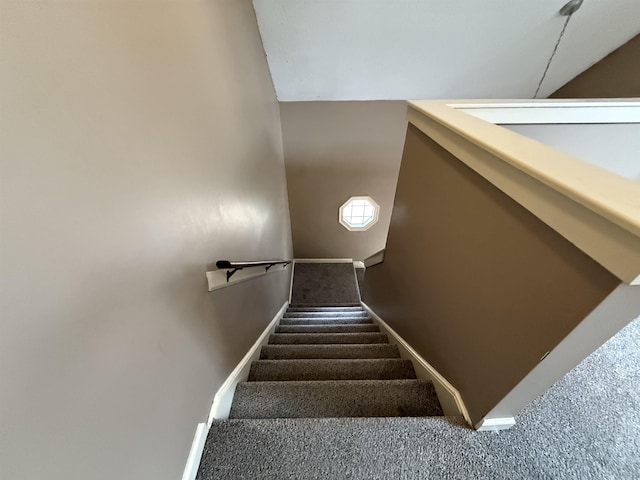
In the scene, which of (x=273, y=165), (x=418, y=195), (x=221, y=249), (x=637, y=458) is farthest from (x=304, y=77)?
(x=637, y=458)

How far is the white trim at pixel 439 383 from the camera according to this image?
3.29 ft

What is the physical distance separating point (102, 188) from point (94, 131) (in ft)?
0.37

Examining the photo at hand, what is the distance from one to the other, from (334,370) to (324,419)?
47 cm

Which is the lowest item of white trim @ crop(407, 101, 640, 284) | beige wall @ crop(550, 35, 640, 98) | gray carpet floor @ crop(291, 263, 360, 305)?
gray carpet floor @ crop(291, 263, 360, 305)

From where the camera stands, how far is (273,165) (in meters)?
2.83

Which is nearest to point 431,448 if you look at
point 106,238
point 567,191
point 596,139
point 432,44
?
point 567,191

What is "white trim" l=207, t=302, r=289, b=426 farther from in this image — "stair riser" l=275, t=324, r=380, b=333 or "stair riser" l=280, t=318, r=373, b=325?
"stair riser" l=280, t=318, r=373, b=325

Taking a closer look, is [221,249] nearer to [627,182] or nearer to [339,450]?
[339,450]

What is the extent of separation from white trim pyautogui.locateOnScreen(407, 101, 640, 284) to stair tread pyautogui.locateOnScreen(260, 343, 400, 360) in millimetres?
1298

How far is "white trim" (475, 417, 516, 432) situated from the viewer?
0.89 metres

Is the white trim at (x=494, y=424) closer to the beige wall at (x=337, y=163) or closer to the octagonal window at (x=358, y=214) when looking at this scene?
the beige wall at (x=337, y=163)

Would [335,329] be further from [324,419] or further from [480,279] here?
[480,279]

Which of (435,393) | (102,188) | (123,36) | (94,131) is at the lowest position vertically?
(435,393)

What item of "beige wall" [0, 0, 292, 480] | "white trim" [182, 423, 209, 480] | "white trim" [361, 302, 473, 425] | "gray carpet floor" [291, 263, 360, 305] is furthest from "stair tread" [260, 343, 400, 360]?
"gray carpet floor" [291, 263, 360, 305]
